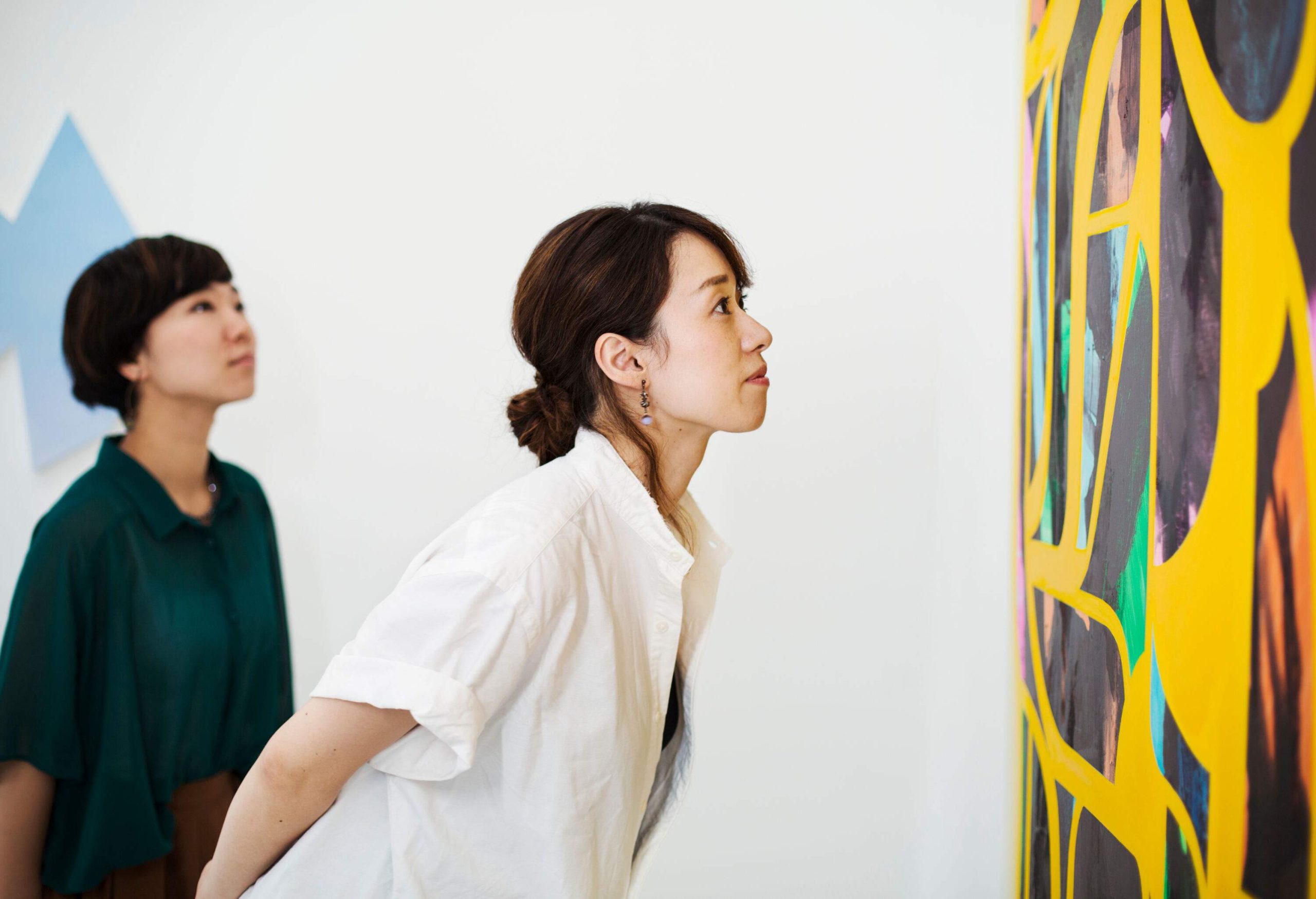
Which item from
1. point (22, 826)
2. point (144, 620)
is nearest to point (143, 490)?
point (144, 620)

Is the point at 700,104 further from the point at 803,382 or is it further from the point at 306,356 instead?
the point at 306,356

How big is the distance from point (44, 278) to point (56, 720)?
4.60ft

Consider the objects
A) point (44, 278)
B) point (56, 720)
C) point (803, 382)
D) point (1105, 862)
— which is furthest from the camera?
point (44, 278)

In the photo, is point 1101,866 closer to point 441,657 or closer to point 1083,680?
point 1083,680

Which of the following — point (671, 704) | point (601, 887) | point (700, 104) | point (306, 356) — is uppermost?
point (700, 104)

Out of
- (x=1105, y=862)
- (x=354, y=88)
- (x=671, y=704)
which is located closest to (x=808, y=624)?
(x=671, y=704)

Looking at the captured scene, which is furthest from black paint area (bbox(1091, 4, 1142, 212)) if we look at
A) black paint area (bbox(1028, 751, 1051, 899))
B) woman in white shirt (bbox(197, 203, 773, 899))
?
black paint area (bbox(1028, 751, 1051, 899))

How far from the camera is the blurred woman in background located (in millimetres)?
1608

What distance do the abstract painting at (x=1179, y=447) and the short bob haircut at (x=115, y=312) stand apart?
1.60 m

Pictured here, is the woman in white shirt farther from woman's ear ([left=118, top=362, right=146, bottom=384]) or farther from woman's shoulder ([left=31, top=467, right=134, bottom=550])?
woman's ear ([left=118, top=362, right=146, bottom=384])

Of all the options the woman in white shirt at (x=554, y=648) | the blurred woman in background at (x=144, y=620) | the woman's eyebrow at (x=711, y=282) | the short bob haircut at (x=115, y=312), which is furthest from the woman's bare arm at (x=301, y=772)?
the short bob haircut at (x=115, y=312)

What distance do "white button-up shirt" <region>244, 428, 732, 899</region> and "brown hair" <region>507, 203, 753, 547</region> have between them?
119mm

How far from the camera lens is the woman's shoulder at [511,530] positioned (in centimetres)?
100

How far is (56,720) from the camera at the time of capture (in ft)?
5.27
